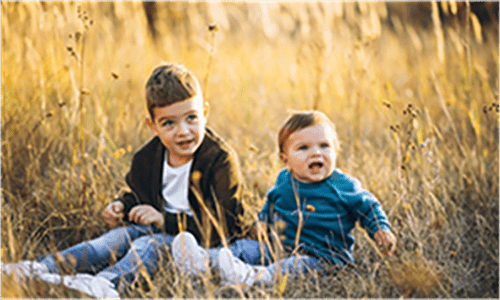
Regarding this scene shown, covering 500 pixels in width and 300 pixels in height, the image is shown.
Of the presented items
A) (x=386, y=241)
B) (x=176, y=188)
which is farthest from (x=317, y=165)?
(x=176, y=188)

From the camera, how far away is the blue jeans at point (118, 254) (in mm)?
1832

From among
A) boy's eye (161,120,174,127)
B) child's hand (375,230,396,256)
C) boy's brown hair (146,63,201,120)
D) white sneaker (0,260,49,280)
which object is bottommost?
child's hand (375,230,396,256)

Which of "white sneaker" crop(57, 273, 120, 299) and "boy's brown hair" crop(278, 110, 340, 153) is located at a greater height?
"boy's brown hair" crop(278, 110, 340, 153)

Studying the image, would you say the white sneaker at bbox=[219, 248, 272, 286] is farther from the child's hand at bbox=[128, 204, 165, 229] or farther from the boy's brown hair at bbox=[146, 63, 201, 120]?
the boy's brown hair at bbox=[146, 63, 201, 120]

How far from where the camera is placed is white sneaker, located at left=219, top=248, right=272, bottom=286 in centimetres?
171

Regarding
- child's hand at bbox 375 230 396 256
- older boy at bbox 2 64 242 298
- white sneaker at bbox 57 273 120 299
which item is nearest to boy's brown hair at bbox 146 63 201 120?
older boy at bbox 2 64 242 298

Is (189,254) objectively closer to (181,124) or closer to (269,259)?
(269,259)

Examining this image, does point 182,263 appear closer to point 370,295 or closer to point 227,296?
point 227,296

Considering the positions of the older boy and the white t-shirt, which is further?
the white t-shirt

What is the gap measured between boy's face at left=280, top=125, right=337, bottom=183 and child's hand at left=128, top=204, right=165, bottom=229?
0.55 metres

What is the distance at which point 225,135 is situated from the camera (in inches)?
129

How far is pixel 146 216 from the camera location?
2.03 metres

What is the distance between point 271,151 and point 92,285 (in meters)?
1.44

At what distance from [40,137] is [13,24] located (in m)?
0.64
